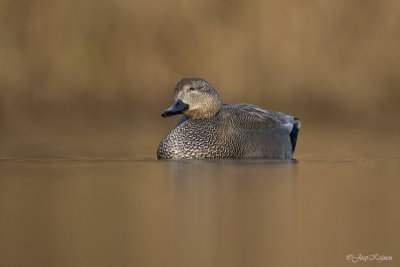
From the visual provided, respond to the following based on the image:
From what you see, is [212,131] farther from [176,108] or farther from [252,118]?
[252,118]

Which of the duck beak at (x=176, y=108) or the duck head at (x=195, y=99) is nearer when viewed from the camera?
the duck beak at (x=176, y=108)

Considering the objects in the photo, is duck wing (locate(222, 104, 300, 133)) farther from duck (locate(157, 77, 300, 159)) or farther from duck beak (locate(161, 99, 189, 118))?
duck beak (locate(161, 99, 189, 118))

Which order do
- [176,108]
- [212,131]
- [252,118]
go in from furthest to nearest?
[252,118] < [212,131] < [176,108]

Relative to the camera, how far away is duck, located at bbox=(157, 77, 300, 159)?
35.5ft

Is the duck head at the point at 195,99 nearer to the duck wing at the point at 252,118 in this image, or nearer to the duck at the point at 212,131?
the duck at the point at 212,131

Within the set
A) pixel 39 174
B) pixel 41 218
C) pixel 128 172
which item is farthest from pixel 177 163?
pixel 41 218

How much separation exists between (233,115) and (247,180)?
2526 mm

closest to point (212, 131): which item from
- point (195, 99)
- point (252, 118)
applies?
point (195, 99)

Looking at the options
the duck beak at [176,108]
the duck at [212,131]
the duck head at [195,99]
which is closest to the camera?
A: the duck beak at [176,108]

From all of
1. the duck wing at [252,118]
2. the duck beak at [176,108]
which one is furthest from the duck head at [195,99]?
the duck wing at [252,118]

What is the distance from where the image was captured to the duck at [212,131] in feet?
35.5

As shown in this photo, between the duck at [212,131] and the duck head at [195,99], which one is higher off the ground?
the duck head at [195,99]

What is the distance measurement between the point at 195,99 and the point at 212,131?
1.37 ft

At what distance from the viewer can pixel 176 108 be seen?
10820 millimetres
